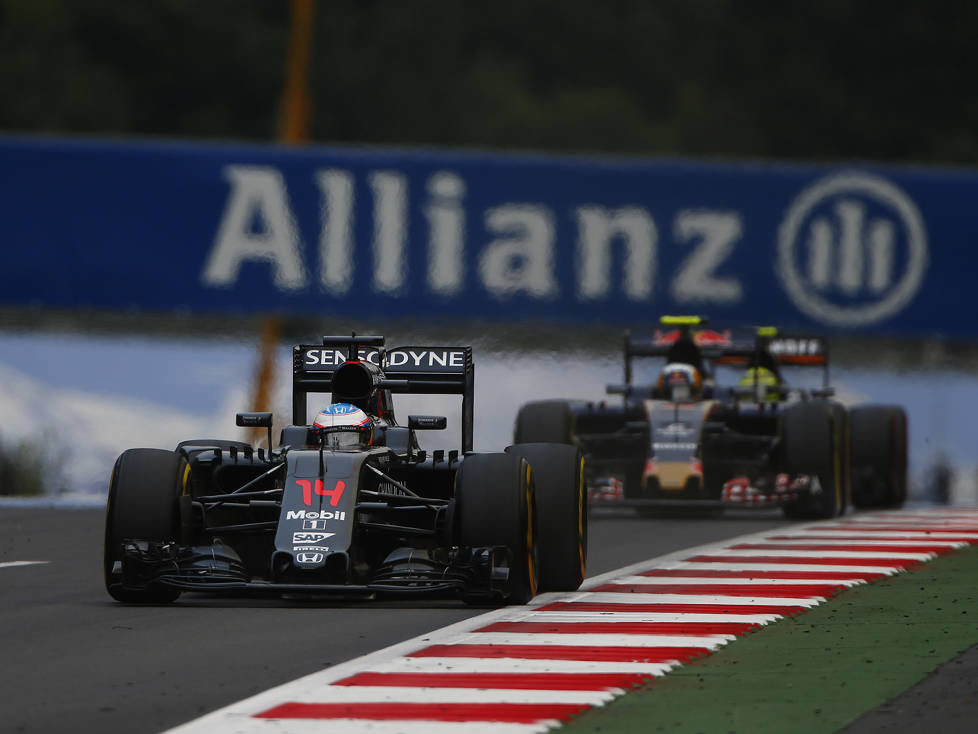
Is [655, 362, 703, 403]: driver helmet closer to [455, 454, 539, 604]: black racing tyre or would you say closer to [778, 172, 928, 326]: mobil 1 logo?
[778, 172, 928, 326]: mobil 1 logo

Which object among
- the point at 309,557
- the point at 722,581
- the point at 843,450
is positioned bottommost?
the point at 722,581

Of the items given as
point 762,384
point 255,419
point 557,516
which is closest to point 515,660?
point 557,516

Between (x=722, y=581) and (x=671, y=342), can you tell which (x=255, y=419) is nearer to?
(x=722, y=581)

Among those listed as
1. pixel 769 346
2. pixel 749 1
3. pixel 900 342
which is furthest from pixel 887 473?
pixel 749 1

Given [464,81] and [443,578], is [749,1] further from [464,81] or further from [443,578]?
[443,578]

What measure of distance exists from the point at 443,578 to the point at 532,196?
1401 centimetres

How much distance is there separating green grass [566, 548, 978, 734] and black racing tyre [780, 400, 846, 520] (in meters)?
7.00

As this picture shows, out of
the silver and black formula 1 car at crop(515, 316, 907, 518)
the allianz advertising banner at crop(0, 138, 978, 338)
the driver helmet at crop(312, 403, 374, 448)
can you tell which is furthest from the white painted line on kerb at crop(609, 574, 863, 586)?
the allianz advertising banner at crop(0, 138, 978, 338)

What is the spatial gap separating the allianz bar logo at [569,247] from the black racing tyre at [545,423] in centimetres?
469

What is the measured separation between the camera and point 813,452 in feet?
60.5

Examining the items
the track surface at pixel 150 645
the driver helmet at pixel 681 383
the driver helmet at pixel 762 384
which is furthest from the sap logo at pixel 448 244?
the track surface at pixel 150 645

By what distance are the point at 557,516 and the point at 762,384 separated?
30.7 feet

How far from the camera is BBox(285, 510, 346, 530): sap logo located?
1039cm

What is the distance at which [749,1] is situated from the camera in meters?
62.7
